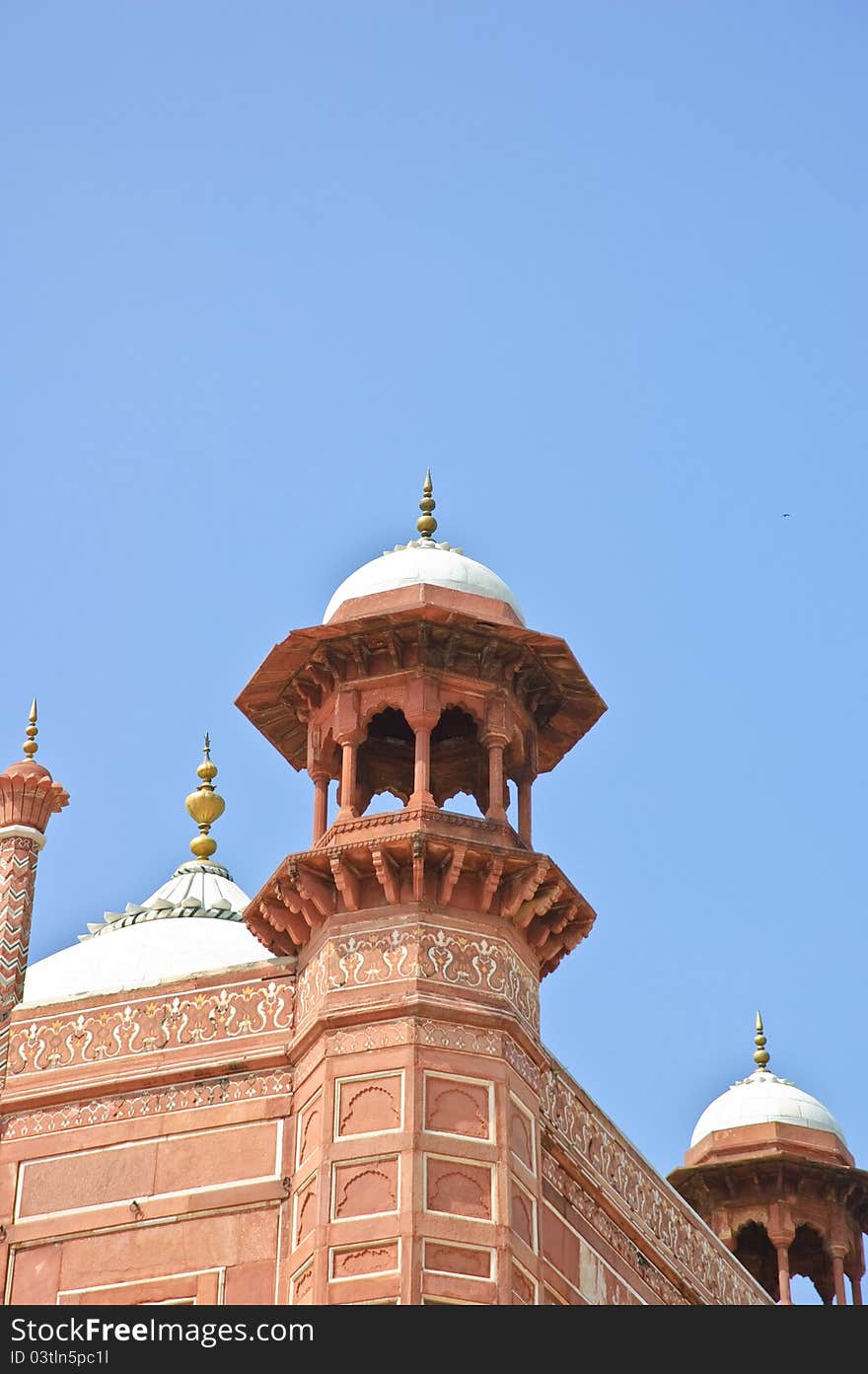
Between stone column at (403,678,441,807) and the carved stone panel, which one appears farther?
stone column at (403,678,441,807)

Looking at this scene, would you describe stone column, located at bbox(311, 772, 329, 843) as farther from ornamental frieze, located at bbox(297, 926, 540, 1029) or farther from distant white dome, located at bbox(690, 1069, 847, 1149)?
distant white dome, located at bbox(690, 1069, 847, 1149)

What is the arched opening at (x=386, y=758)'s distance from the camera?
17422mm

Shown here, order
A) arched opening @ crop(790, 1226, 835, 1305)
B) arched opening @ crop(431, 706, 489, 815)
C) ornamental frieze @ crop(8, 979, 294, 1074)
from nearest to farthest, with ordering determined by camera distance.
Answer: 1. ornamental frieze @ crop(8, 979, 294, 1074)
2. arched opening @ crop(431, 706, 489, 815)
3. arched opening @ crop(790, 1226, 835, 1305)

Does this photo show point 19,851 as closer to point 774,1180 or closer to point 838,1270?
point 774,1180

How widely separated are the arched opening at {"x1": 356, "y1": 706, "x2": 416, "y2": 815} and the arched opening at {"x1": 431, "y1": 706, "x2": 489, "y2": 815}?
0.52ft

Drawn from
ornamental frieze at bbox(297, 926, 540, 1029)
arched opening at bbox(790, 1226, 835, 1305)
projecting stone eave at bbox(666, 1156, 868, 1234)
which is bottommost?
ornamental frieze at bbox(297, 926, 540, 1029)

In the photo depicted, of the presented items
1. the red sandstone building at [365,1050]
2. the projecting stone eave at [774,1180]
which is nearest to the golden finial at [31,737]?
the red sandstone building at [365,1050]

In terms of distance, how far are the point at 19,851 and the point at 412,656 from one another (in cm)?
256

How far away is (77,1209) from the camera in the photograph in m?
15.6

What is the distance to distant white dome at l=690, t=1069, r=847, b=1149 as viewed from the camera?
22062 millimetres

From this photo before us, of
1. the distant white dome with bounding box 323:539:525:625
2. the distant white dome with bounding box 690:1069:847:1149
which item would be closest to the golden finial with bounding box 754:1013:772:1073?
the distant white dome with bounding box 690:1069:847:1149

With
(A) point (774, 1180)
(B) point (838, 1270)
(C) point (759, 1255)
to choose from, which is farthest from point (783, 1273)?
(C) point (759, 1255)
